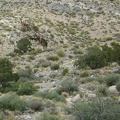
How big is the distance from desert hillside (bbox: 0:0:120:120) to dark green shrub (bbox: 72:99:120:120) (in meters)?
0.07

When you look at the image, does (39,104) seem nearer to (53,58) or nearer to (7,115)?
(7,115)

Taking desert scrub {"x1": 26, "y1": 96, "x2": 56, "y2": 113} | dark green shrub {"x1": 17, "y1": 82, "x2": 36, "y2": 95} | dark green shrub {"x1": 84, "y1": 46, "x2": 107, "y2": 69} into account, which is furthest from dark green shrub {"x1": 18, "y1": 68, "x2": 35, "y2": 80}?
desert scrub {"x1": 26, "y1": 96, "x2": 56, "y2": 113}

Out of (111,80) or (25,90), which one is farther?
(111,80)

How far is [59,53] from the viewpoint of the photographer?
33.2 metres

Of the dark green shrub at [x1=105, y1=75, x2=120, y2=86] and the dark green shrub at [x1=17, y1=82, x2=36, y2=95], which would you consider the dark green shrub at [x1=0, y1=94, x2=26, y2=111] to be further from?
the dark green shrub at [x1=105, y1=75, x2=120, y2=86]

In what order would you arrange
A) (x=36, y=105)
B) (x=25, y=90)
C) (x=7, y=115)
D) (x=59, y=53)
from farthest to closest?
(x=59, y=53) < (x=25, y=90) < (x=36, y=105) < (x=7, y=115)

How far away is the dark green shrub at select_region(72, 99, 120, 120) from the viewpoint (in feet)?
30.4

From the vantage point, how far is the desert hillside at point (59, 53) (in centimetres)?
1240

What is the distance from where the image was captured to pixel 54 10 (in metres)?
55.7

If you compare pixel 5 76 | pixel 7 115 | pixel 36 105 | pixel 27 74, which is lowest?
pixel 27 74

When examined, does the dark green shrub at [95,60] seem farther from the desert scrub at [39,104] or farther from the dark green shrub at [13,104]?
the dark green shrub at [13,104]

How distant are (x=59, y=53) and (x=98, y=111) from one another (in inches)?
938

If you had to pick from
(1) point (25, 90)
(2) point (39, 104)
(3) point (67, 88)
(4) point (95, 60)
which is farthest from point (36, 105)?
(4) point (95, 60)

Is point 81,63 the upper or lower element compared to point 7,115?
lower
